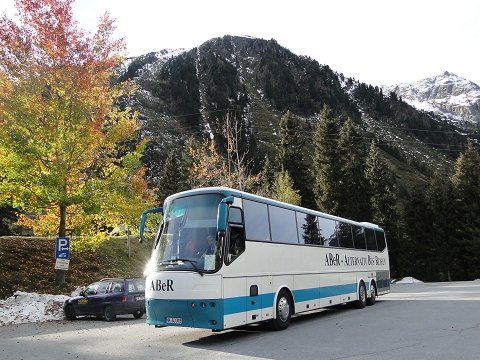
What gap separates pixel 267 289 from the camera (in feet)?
34.1

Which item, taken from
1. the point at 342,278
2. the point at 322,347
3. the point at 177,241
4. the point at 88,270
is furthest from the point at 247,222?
the point at 88,270

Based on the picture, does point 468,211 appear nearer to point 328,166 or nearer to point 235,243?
point 328,166

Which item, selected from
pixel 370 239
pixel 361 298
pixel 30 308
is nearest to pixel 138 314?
pixel 30 308

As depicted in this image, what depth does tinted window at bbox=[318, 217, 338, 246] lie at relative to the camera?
14051 mm

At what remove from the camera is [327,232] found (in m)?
14.5

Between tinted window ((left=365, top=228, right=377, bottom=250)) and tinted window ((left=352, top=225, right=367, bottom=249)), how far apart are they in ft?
1.54

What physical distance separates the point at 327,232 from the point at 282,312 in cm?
442

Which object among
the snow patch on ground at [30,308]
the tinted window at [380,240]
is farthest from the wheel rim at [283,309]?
the tinted window at [380,240]

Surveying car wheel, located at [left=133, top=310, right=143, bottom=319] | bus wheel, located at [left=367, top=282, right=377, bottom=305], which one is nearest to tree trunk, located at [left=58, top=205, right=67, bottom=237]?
car wheel, located at [left=133, top=310, right=143, bottom=319]

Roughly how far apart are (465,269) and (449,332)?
132 feet

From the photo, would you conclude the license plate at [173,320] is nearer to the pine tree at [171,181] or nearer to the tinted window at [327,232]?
the tinted window at [327,232]

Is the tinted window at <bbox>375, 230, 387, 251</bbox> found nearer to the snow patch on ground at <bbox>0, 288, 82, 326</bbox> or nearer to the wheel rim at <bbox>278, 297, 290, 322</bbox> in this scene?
the wheel rim at <bbox>278, 297, 290, 322</bbox>

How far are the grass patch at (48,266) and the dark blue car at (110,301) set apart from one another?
337cm

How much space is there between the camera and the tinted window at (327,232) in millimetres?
14051
